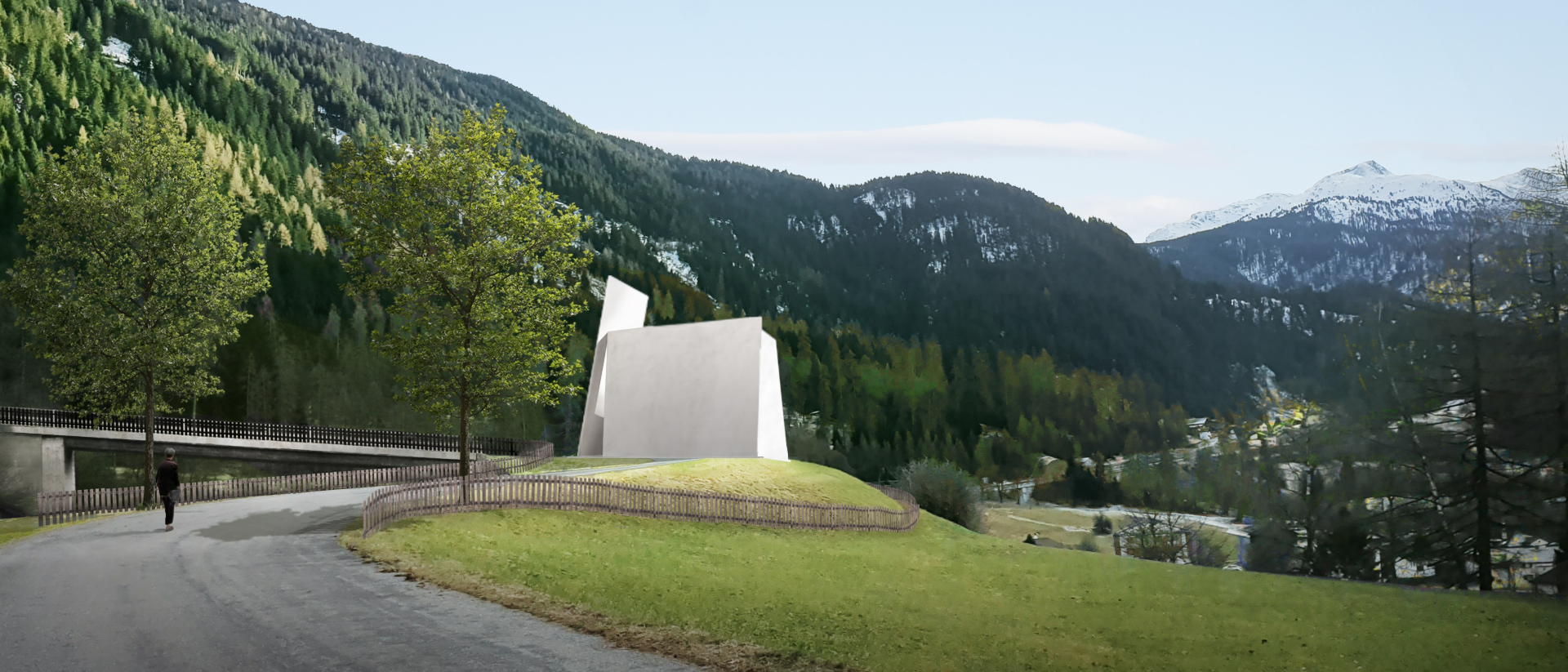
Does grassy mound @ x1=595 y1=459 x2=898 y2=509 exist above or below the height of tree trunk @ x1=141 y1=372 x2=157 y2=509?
below

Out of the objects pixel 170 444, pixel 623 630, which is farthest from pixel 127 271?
pixel 623 630

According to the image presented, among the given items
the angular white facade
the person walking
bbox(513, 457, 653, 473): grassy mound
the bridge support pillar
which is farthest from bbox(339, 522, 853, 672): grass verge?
the bridge support pillar

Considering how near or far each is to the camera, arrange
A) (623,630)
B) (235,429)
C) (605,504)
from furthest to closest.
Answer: (235,429) < (605,504) < (623,630)

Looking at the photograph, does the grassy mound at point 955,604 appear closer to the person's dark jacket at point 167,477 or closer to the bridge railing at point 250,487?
the person's dark jacket at point 167,477

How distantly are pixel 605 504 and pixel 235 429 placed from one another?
2965 centimetres

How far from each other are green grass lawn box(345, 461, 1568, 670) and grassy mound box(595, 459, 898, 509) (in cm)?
463

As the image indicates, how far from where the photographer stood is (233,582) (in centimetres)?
1475

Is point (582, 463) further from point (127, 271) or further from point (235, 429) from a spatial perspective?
point (235, 429)

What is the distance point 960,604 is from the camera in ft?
54.9

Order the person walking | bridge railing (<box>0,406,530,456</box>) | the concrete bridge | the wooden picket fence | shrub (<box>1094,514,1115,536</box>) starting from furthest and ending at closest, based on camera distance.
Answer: shrub (<box>1094,514,1115,536</box>), bridge railing (<box>0,406,530,456</box>), the concrete bridge, the wooden picket fence, the person walking

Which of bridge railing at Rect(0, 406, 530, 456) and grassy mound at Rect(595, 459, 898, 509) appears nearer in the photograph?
grassy mound at Rect(595, 459, 898, 509)

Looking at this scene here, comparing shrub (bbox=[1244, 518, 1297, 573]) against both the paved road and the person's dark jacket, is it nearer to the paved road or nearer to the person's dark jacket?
the paved road

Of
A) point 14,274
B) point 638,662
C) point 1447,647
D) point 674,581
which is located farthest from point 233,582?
point 14,274

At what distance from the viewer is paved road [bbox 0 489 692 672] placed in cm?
1040
